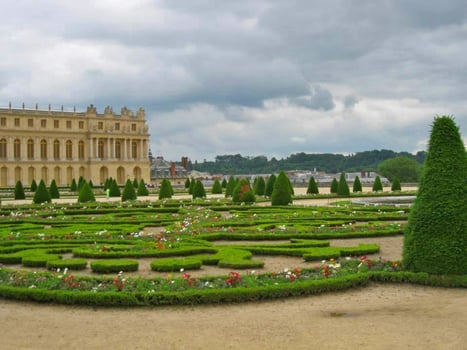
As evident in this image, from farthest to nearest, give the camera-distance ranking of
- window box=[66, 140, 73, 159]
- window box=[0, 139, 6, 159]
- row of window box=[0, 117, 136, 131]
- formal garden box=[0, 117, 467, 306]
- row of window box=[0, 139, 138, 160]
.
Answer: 1. window box=[66, 140, 73, 159]
2. row of window box=[0, 117, 136, 131]
3. row of window box=[0, 139, 138, 160]
4. window box=[0, 139, 6, 159]
5. formal garden box=[0, 117, 467, 306]

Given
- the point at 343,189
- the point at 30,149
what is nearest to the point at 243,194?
the point at 343,189

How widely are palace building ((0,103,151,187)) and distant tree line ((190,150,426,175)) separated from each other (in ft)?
171

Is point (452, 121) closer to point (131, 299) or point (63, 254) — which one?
point (131, 299)

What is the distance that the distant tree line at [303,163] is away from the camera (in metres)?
135

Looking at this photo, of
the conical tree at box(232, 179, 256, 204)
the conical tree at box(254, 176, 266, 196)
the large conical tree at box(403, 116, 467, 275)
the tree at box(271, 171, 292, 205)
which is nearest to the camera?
the large conical tree at box(403, 116, 467, 275)

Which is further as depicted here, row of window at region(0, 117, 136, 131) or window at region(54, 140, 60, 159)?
window at region(54, 140, 60, 159)

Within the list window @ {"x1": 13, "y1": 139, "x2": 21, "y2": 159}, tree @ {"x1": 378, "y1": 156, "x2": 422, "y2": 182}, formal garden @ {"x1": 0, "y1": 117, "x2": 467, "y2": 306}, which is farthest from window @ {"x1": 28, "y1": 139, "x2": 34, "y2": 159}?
formal garden @ {"x1": 0, "y1": 117, "x2": 467, "y2": 306}

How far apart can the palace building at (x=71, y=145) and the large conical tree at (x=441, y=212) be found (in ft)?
231

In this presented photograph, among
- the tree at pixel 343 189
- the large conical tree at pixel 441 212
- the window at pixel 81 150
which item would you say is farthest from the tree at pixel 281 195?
the window at pixel 81 150

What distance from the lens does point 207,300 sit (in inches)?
318

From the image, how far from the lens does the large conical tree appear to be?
356 inches

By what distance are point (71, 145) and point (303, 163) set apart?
257ft

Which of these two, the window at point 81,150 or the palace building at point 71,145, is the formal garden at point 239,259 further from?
the window at point 81,150

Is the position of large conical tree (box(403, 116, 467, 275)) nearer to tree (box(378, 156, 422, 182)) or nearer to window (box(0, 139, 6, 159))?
tree (box(378, 156, 422, 182))
